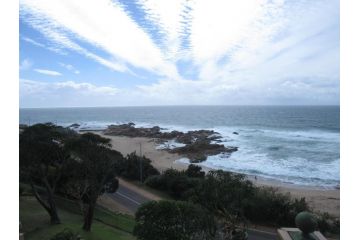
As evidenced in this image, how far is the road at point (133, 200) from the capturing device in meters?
14.9

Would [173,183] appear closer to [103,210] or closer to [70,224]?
[103,210]

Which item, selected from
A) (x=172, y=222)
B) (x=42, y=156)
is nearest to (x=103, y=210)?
(x=42, y=156)

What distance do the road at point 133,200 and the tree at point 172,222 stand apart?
7.00 metres

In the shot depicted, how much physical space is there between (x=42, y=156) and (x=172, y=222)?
7.02 m

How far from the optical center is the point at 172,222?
818 centimetres

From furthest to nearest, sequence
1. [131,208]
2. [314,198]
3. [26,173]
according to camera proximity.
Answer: [314,198] → [131,208] → [26,173]

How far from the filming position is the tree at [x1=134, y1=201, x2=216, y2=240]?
319 inches

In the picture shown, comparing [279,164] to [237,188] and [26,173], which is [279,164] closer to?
[237,188]

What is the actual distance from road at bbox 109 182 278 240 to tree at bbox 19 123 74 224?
5.23 metres

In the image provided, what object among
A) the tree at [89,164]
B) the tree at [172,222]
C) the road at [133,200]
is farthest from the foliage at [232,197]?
the tree at [89,164]

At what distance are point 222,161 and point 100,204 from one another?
1986 cm

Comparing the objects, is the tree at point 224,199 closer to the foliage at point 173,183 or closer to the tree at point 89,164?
the tree at point 89,164

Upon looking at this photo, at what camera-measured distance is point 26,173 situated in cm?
1279
